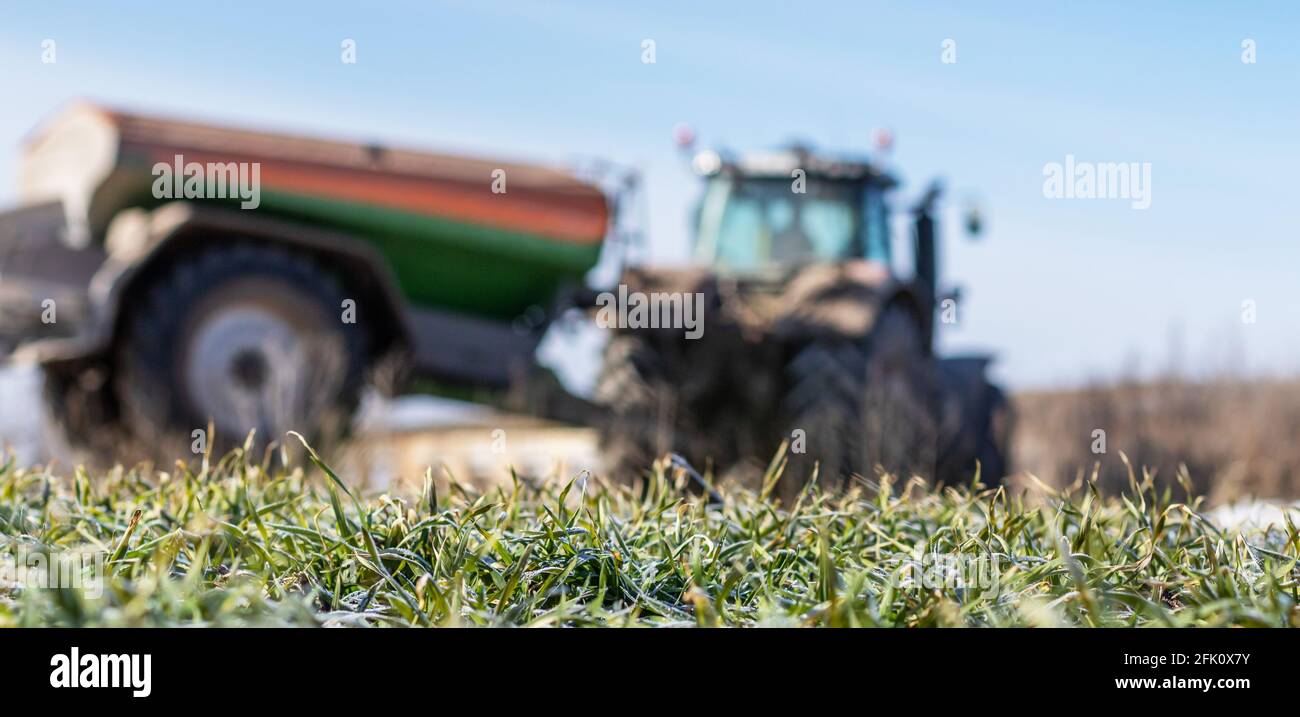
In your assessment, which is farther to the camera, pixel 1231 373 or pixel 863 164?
pixel 1231 373

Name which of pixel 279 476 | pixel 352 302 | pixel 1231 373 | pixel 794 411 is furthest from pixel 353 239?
pixel 1231 373

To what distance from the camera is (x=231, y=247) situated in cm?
751

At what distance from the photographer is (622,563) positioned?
1558mm

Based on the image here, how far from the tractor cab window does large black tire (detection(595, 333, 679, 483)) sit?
1277mm

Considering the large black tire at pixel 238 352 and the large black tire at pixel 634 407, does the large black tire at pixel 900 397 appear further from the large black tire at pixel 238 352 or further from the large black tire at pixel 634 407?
the large black tire at pixel 238 352

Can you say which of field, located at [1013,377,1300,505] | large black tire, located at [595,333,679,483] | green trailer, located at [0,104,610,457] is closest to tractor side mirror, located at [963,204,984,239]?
large black tire, located at [595,333,679,483]

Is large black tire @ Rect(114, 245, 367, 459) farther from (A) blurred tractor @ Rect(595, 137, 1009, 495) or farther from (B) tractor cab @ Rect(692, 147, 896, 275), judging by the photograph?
(B) tractor cab @ Rect(692, 147, 896, 275)

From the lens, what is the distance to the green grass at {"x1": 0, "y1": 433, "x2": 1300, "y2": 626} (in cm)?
129

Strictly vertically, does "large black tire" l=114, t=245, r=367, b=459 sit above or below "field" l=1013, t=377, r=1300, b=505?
above

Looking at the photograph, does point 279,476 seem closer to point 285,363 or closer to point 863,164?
point 285,363

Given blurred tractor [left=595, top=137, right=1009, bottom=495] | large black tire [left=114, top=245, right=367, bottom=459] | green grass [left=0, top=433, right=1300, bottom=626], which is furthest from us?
large black tire [left=114, top=245, right=367, bottom=459]

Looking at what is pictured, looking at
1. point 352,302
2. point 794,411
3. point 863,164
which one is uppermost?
point 863,164

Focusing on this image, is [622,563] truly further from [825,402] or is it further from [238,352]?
[238,352]
